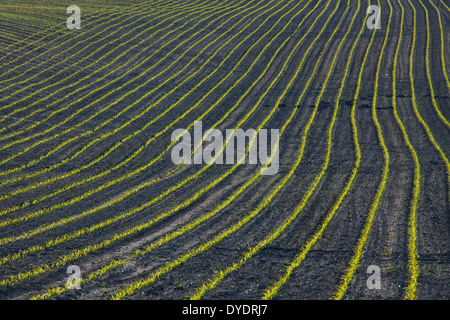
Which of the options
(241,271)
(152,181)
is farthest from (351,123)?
(241,271)

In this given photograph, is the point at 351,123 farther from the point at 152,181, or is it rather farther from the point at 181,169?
the point at 152,181

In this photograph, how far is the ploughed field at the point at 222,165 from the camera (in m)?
9.45

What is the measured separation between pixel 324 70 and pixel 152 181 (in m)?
14.8

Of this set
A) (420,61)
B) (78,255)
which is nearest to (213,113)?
(78,255)

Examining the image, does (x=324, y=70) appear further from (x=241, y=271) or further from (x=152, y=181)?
(x=241, y=271)

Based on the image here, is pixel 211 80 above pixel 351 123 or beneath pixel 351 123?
above

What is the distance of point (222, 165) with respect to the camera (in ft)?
51.7

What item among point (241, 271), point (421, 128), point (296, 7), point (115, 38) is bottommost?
point (241, 271)

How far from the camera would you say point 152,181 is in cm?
1446

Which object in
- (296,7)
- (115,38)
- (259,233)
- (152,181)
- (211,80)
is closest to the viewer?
(259,233)

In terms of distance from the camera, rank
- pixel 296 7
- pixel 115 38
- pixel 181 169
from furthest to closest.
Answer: pixel 296 7
pixel 115 38
pixel 181 169

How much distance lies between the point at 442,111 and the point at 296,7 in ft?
70.7

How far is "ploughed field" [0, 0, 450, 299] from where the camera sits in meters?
9.45

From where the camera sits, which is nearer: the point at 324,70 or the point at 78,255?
the point at 78,255
